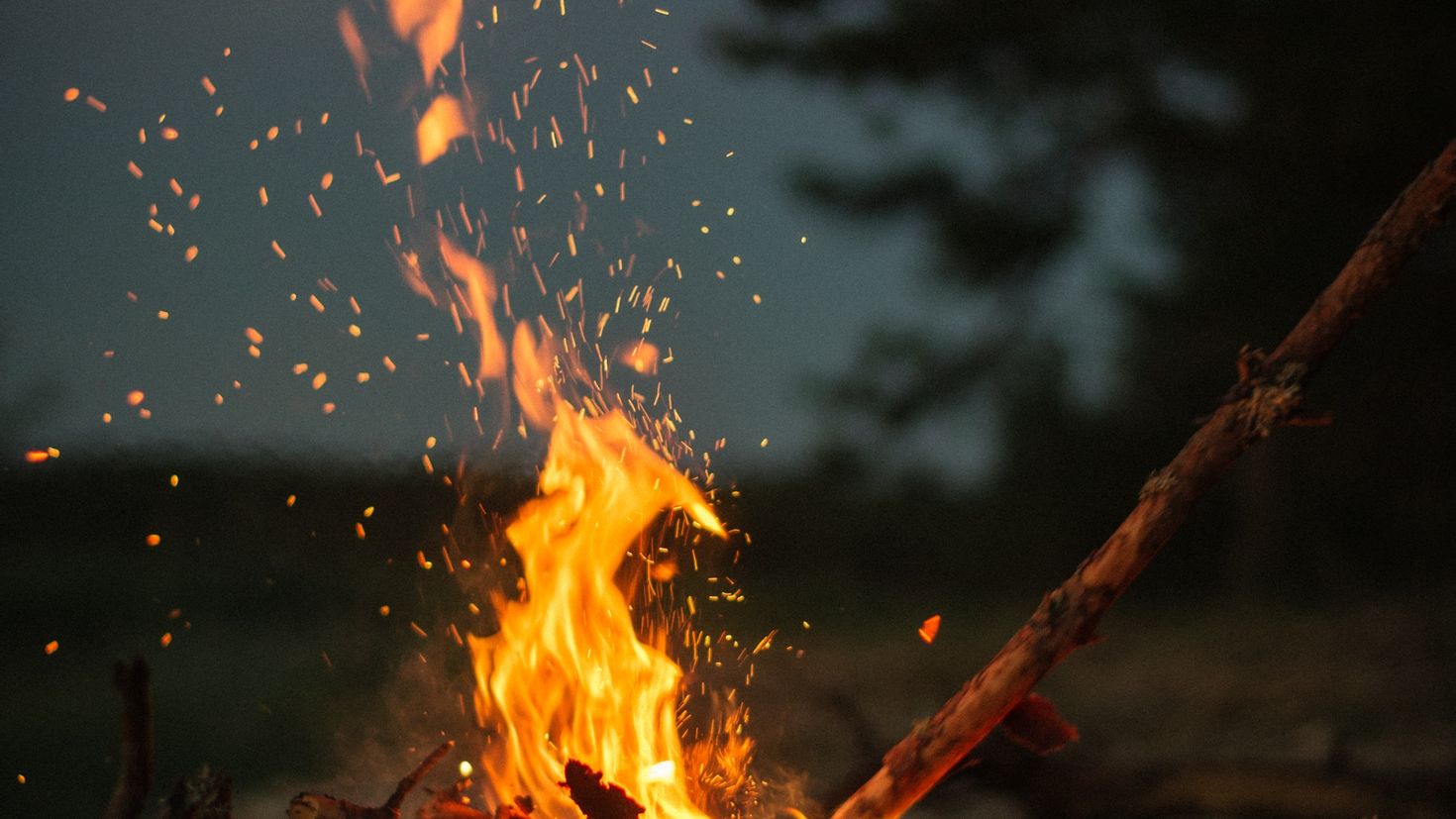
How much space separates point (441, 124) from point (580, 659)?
120 cm

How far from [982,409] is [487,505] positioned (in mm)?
2012

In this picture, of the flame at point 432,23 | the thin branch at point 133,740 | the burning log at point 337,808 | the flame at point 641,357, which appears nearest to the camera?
the thin branch at point 133,740

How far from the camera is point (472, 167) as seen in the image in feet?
9.27

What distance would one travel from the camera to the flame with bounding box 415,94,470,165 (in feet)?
7.91

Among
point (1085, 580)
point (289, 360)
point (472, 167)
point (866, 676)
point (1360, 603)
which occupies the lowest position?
point (1085, 580)

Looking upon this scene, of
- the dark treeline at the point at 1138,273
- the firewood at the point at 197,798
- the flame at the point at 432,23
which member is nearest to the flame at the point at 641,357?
the flame at the point at 432,23

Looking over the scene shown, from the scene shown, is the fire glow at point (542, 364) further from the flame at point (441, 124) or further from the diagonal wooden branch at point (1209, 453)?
the diagonal wooden branch at point (1209, 453)

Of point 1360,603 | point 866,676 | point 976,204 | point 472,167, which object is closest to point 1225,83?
point 976,204

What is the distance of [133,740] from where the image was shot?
1.39 m

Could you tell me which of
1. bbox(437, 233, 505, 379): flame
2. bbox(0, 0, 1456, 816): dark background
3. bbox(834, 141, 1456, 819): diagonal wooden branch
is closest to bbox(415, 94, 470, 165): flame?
bbox(437, 233, 505, 379): flame

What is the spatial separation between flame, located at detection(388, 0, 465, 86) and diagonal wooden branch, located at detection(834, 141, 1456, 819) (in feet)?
5.54

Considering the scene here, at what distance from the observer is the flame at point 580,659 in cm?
181

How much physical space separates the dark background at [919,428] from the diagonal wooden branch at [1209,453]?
1166 millimetres

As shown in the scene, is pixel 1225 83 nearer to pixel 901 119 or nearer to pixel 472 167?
pixel 901 119
